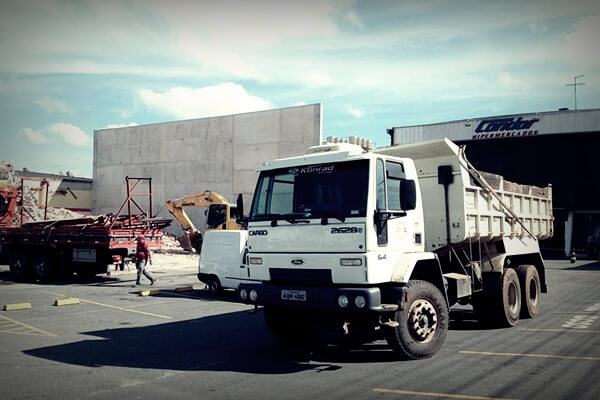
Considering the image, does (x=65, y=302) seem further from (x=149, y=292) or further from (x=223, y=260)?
(x=223, y=260)

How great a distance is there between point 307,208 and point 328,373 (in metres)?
2.31

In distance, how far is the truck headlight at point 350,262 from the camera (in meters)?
6.88

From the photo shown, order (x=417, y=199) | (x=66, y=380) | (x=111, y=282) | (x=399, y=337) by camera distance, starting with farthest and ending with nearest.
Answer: (x=111, y=282) → (x=417, y=199) → (x=399, y=337) → (x=66, y=380)

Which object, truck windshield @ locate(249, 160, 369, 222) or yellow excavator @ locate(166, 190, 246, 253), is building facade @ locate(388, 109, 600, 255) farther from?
truck windshield @ locate(249, 160, 369, 222)

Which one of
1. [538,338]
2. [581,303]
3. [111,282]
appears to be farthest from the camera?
[111,282]

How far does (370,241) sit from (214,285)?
30.0 ft

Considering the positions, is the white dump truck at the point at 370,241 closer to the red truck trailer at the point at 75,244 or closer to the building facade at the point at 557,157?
the red truck trailer at the point at 75,244

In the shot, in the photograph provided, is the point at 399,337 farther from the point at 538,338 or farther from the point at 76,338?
the point at 76,338

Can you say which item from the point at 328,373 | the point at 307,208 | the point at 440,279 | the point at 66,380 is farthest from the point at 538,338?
the point at 66,380

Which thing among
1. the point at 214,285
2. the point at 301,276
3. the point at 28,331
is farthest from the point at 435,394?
the point at 214,285

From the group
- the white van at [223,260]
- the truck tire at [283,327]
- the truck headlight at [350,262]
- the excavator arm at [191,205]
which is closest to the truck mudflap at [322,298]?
the truck headlight at [350,262]

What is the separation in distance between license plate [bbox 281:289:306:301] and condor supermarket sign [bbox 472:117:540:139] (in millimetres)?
34580

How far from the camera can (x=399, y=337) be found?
7.20m

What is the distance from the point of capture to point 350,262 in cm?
695
